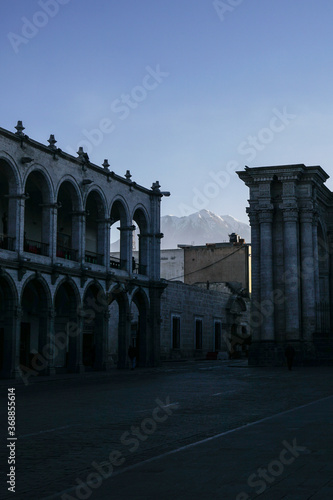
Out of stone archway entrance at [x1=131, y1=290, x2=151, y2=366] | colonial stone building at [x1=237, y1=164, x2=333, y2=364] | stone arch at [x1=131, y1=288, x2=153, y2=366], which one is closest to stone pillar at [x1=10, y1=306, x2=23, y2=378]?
stone arch at [x1=131, y1=288, x2=153, y2=366]

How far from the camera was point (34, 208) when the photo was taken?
41562mm

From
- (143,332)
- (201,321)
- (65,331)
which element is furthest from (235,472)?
(201,321)

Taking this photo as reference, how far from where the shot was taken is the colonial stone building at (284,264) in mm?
45406

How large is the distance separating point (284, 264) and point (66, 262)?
14.8 meters

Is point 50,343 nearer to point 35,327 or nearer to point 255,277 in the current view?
point 35,327

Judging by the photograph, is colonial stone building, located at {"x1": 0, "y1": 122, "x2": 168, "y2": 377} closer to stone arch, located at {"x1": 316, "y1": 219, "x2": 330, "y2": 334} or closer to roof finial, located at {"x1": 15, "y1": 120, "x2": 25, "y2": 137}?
roof finial, located at {"x1": 15, "y1": 120, "x2": 25, "y2": 137}

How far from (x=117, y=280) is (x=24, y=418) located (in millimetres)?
26627

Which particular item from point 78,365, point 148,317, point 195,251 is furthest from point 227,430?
point 195,251

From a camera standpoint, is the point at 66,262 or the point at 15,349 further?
the point at 66,262

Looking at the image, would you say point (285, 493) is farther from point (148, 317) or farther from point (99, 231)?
point (148, 317)

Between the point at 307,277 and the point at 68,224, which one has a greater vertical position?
the point at 68,224

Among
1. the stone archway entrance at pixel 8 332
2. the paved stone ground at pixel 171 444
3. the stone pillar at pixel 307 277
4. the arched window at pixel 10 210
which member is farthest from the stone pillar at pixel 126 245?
the paved stone ground at pixel 171 444

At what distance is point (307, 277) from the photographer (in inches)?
1813

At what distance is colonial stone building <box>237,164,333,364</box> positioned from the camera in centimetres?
4541
